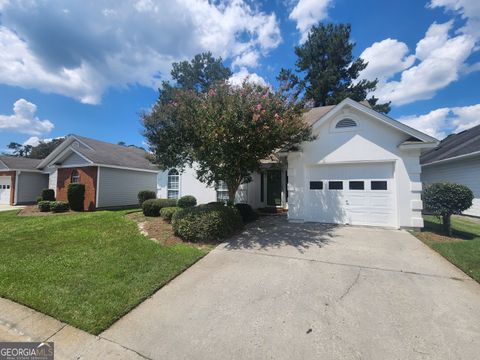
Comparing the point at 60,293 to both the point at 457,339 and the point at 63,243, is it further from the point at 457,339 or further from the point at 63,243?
the point at 457,339

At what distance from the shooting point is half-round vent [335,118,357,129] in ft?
30.2

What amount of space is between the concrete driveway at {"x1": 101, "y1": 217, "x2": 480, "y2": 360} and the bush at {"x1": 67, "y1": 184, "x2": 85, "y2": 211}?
12.8 metres

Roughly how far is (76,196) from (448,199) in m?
18.8

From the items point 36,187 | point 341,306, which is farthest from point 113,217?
point 36,187

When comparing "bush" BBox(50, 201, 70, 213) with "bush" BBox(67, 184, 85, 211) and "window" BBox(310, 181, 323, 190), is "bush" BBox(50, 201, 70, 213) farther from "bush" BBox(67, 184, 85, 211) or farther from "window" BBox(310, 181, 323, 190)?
"window" BBox(310, 181, 323, 190)

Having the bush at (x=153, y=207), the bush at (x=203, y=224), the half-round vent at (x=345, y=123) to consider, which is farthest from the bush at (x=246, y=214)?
the half-round vent at (x=345, y=123)

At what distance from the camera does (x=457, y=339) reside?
9.41 ft

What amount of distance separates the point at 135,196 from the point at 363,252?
17176 mm

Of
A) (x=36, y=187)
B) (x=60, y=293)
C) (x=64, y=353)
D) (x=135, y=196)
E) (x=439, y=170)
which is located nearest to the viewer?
(x=64, y=353)

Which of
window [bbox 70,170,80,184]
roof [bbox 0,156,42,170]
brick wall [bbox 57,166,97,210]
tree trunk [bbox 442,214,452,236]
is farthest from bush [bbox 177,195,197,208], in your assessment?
roof [bbox 0,156,42,170]

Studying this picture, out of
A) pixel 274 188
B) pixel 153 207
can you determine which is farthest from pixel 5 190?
pixel 274 188

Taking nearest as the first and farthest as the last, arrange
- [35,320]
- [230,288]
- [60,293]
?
[35,320]
[60,293]
[230,288]

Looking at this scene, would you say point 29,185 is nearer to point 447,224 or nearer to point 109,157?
point 109,157

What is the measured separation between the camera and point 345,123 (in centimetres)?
930
